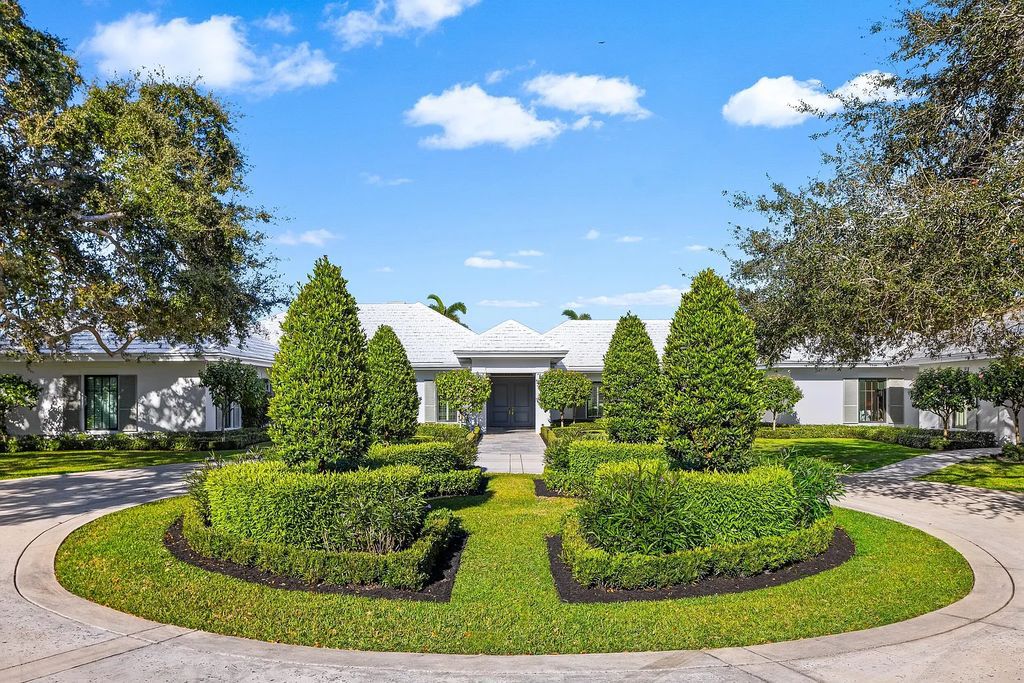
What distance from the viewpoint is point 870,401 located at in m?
30.9

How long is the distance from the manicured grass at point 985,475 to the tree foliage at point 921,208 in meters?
3.14

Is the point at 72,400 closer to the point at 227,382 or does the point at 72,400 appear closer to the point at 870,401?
the point at 227,382

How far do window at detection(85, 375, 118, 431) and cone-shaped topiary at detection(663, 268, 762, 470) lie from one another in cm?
2289

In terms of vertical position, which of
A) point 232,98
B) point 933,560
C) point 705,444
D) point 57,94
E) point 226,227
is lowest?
point 933,560

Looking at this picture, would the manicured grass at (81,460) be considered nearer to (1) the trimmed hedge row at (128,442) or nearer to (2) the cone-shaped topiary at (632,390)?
(1) the trimmed hedge row at (128,442)

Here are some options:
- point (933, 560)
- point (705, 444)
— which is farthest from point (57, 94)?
point (933, 560)

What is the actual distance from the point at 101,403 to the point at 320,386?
20.5 meters

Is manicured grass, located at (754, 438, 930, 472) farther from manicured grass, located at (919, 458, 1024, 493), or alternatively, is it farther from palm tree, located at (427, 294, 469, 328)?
palm tree, located at (427, 294, 469, 328)

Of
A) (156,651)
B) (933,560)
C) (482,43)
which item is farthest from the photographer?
(482,43)

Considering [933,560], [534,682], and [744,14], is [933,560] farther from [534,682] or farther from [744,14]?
[744,14]

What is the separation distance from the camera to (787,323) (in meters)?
17.0

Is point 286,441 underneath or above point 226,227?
underneath

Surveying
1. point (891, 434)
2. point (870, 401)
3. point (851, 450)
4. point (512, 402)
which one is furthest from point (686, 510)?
point (512, 402)

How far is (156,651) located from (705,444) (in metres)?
7.10
